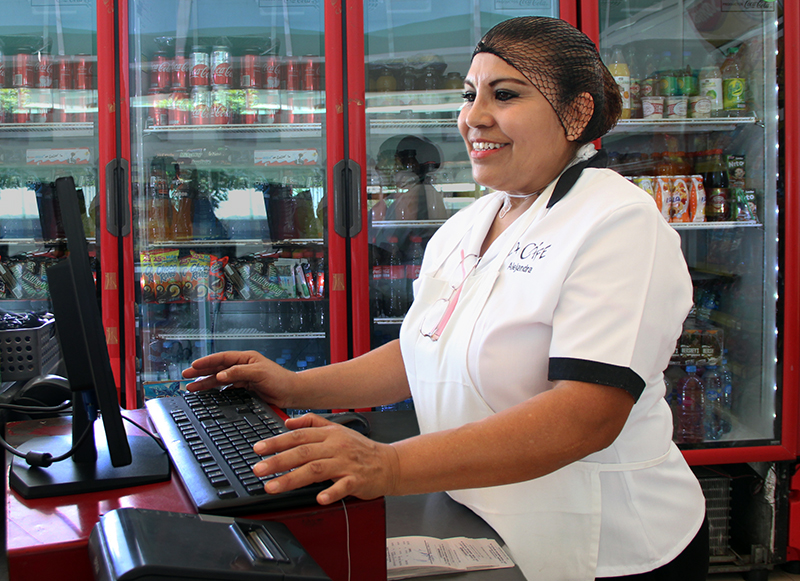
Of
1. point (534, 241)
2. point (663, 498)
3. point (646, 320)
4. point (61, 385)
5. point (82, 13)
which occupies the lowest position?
point (663, 498)

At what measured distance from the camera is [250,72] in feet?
9.15

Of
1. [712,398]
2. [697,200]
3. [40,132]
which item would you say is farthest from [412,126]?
[712,398]

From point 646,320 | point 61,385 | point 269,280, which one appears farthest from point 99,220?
point 646,320

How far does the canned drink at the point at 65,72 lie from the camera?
277 centimetres

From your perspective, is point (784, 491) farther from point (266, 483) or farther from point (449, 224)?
point (266, 483)

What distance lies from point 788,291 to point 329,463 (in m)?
2.25

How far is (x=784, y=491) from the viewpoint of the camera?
2.43 meters

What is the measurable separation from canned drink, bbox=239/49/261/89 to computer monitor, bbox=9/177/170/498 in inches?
84.7

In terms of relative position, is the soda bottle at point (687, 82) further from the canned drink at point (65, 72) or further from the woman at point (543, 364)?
the canned drink at point (65, 72)

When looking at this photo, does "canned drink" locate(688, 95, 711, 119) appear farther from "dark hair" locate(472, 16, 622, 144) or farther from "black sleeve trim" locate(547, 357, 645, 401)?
"black sleeve trim" locate(547, 357, 645, 401)

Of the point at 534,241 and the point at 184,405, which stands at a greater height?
the point at 534,241

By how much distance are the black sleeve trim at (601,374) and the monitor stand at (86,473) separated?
0.58 metres

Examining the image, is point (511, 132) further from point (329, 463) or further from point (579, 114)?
point (329, 463)

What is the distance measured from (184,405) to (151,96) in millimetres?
2095
